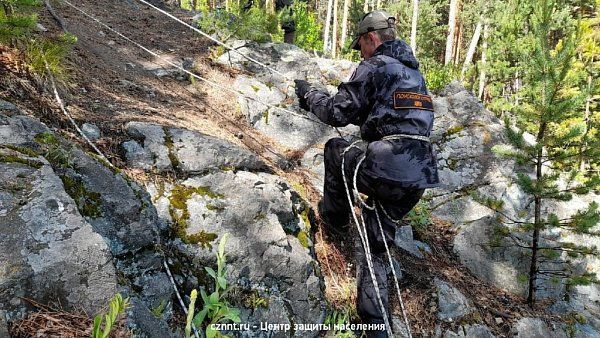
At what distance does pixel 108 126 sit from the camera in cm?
381

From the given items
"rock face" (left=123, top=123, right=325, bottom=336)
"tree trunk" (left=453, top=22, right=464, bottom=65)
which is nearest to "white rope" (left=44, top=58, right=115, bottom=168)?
"rock face" (left=123, top=123, right=325, bottom=336)

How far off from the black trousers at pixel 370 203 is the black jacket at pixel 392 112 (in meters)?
0.13

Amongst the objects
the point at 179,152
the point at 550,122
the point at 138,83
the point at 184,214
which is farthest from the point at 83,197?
the point at 550,122

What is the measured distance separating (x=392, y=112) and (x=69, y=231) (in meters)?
2.67

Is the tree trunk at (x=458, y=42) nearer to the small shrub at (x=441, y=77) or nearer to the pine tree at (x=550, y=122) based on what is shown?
the small shrub at (x=441, y=77)

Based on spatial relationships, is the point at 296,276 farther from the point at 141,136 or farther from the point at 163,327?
the point at 141,136

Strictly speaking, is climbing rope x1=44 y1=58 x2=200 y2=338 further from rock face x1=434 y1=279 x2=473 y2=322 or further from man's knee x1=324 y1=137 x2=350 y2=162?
rock face x1=434 y1=279 x2=473 y2=322

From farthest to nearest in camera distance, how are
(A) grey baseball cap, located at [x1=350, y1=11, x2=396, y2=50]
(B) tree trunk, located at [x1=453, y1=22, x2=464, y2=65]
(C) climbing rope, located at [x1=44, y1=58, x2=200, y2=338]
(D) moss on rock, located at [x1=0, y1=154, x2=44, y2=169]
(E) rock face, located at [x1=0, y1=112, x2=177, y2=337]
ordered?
(B) tree trunk, located at [x1=453, y1=22, x2=464, y2=65], (A) grey baseball cap, located at [x1=350, y1=11, x2=396, y2=50], (C) climbing rope, located at [x1=44, y1=58, x2=200, y2=338], (D) moss on rock, located at [x1=0, y1=154, x2=44, y2=169], (E) rock face, located at [x1=0, y1=112, x2=177, y2=337]

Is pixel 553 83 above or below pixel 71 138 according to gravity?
above

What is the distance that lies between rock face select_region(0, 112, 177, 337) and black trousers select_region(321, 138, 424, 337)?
1.72 m

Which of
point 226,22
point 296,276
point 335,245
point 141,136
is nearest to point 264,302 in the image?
point 296,276

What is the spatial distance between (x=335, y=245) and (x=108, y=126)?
263 cm

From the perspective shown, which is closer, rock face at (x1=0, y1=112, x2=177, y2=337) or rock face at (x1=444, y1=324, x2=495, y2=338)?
rock face at (x1=0, y1=112, x2=177, y2=337)

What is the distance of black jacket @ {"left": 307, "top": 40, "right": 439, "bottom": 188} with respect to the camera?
3.46 metres
